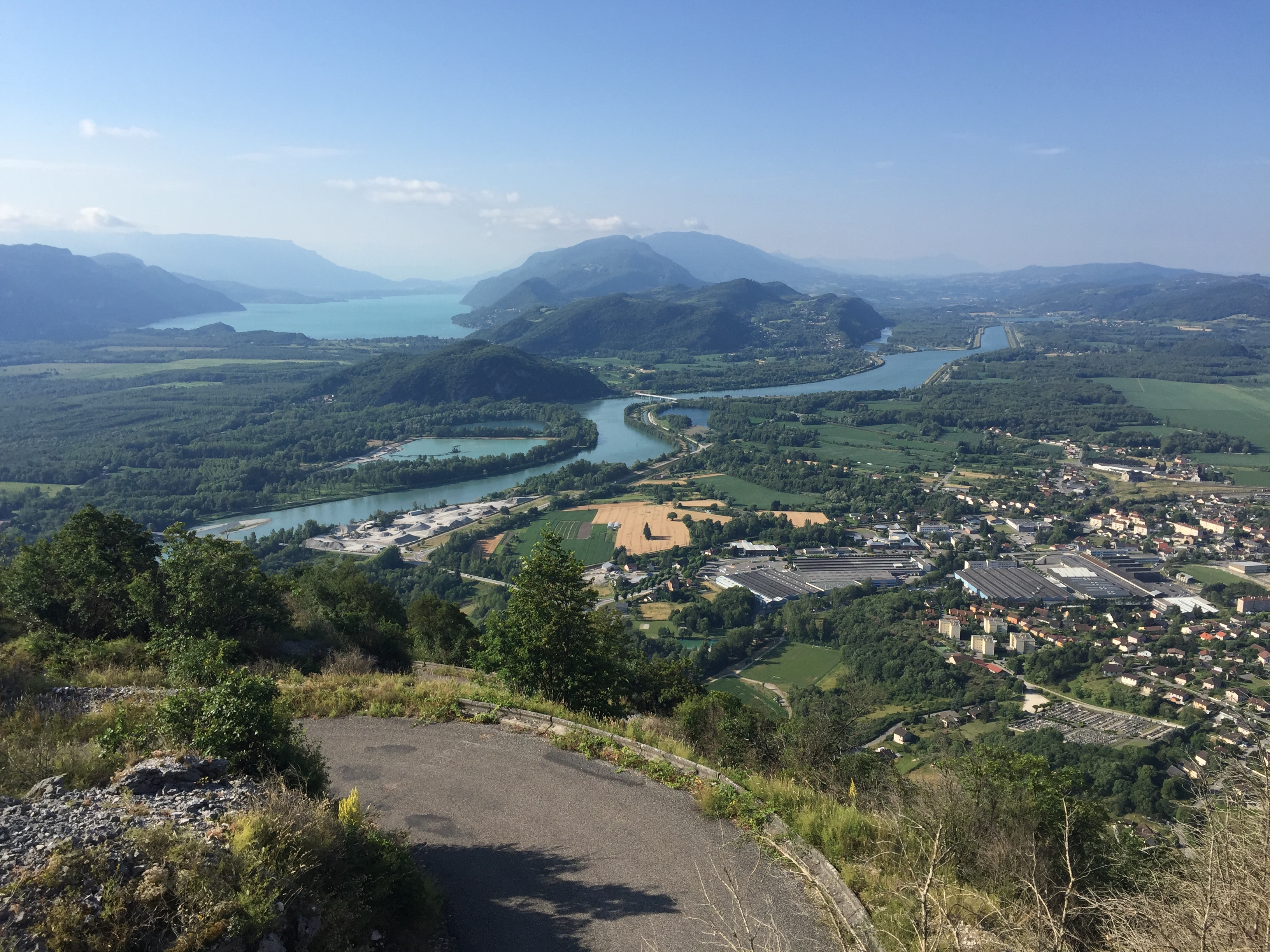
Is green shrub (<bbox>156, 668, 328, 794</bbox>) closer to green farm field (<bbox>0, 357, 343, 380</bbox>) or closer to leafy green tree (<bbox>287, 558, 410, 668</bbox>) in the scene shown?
leafy green tree (<bbox>287, 558, 410, 668</bbox>)

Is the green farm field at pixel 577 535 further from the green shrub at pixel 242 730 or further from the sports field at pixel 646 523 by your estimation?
the green shrub at pixel 242 730

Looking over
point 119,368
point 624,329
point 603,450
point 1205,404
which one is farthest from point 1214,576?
point 119,368

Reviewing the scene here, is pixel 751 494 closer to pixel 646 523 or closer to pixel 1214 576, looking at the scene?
pixel 646 523

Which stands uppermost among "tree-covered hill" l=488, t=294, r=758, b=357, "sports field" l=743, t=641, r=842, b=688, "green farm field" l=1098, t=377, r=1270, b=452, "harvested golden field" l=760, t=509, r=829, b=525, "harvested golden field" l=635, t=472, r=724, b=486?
"tree-covered hill" l=488, t=294, r=758, b=357

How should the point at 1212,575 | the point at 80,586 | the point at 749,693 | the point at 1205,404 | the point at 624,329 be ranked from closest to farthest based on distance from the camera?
the point at 80,586 < the point at 749,693 < the point at 1212,575 < the point at 1205,404 < the point at 624,329

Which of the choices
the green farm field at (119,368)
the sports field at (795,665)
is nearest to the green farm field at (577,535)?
the sports field at (795,665)

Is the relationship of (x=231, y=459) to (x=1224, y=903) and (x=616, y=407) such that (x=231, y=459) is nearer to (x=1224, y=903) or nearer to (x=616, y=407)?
(x=616, y=407)

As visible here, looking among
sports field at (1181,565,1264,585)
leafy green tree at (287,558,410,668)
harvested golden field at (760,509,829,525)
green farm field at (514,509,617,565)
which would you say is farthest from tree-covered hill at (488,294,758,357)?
leafy green tree at (287,558,410,668)
